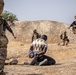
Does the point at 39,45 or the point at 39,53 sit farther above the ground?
the point at 39,45

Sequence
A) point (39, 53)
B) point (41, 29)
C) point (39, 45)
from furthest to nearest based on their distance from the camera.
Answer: point (41, 29) → point (39, 45) → point (39, 53)

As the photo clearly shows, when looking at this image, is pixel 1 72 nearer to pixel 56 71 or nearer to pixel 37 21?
pixel 56 71

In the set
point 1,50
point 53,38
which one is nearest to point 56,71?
point 1,50

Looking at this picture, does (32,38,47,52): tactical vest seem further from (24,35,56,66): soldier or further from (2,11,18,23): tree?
(2,11,18,23): tree

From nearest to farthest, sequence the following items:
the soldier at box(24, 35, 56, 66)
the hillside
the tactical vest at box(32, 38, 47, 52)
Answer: the soldier at box(24, 35, 56, 66)
the tactical vest at box(32, 38, 47, 52)
the hillside

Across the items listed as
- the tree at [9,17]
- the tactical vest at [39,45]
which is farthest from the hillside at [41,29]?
the tactical vest at [39,45]

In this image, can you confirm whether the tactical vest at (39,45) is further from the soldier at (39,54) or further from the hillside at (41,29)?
the hillside at (41,29)

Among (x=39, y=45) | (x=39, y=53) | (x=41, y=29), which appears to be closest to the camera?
(x=39, y=53)

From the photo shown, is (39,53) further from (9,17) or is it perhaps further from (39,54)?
(9,17)

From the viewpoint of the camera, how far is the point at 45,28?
1718 inches

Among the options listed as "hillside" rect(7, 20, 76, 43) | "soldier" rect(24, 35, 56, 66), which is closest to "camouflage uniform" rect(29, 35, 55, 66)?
"soldier" rect(24, 35, 56, 66)

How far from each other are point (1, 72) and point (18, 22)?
3820cm

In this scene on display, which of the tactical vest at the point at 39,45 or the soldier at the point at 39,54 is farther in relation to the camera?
the tactical vest at the point at 39,45

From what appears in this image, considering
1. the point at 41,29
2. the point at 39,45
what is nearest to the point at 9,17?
the point at 41,29
